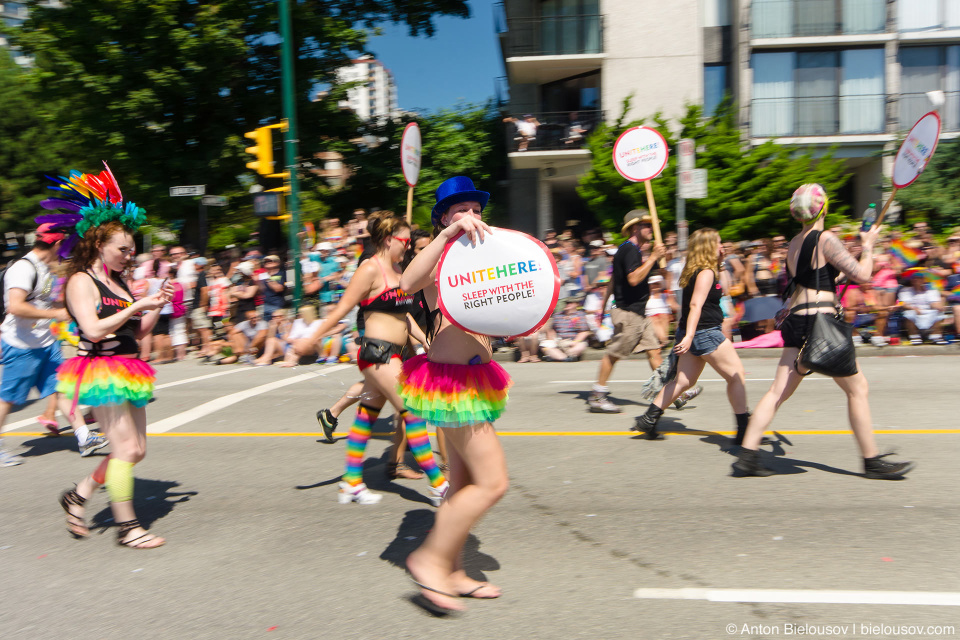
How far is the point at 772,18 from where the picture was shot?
22141 millimetres

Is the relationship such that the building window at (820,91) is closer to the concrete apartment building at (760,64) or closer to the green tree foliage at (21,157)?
the concrete apartment building at (760,64)

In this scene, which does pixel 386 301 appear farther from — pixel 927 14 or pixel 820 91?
pixel 927 14

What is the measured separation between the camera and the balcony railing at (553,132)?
2208 cm

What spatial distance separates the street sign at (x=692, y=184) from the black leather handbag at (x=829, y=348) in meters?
5.48

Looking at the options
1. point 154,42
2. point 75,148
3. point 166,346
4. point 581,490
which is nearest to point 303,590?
point 581,490

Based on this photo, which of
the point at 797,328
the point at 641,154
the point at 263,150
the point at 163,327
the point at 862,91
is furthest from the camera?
the point at 862,91

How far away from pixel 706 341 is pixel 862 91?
64.5ft

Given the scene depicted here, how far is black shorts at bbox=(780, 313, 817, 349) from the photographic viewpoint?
5320 millimetres

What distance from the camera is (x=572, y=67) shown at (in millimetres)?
22594

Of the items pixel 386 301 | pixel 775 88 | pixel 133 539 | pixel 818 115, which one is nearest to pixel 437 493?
pixel 386 301

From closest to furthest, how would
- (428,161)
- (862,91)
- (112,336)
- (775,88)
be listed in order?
(112,336), (862,91), (775,88), (428,161)

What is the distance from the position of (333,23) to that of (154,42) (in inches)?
177

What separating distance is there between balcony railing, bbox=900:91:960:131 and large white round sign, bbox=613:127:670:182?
16.3 metres

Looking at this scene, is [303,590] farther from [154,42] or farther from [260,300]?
[154,42]
